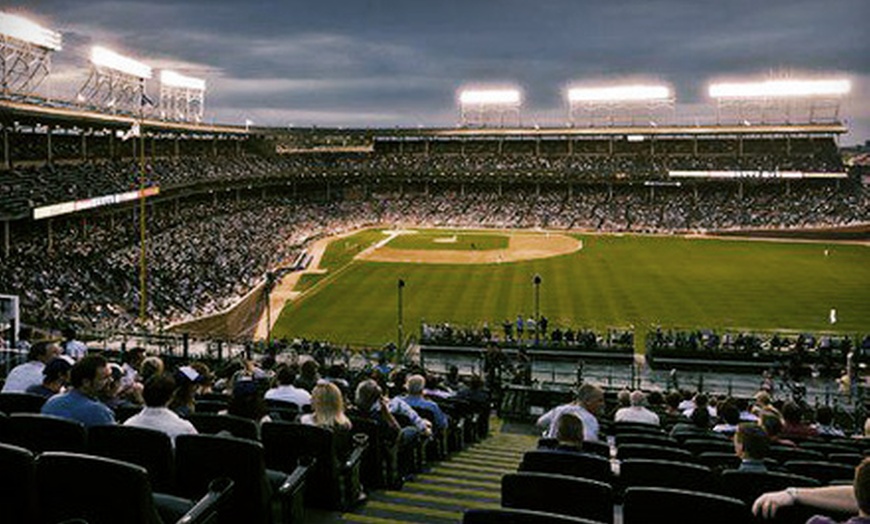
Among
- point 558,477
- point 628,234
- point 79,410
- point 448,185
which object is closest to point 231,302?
point 79,410

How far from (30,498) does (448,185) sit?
323 feet

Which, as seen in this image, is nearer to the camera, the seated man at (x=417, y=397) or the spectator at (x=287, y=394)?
the spectator at (x=287, y=394)

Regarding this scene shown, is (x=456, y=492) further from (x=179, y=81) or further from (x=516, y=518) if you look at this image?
(x=179, y=81)

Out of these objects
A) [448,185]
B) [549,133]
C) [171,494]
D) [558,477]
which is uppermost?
[549,133]

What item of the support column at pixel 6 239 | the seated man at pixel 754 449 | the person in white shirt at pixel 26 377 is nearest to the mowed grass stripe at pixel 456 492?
the seated man at pixel 754 449

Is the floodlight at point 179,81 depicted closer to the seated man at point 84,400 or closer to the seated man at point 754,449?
the seated man at point 84,400

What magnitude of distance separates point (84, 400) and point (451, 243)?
62873 millimetres

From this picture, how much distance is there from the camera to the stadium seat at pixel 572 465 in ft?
19.2

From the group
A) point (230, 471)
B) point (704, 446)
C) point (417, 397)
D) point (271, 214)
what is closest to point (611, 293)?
point (417, 397)

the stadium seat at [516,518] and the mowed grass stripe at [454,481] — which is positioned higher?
the stadium seat at [516,518]

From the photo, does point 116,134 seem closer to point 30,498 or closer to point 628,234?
point 628,234

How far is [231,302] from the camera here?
39594 mm

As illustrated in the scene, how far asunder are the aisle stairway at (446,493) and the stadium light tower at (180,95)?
234ft

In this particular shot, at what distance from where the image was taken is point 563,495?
476 centimetres
